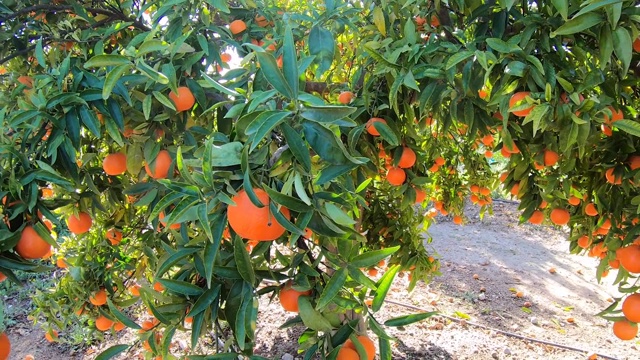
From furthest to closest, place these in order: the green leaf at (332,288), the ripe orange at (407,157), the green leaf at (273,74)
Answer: the ripe orange at (407,157) → the green leaf at (332,288) → the green leaf at (273,74)

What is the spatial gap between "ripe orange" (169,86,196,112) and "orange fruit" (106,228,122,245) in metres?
1.00

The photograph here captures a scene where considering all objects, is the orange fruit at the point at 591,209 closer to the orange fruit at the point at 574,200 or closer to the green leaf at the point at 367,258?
the orange fruit at the point at 574,200

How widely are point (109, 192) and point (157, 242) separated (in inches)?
9.5

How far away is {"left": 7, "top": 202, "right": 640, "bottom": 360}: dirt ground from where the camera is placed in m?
3.08

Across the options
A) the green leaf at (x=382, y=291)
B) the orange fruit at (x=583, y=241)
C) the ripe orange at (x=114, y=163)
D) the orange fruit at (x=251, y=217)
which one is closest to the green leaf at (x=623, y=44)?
the green leaf at (x=382, y=291)

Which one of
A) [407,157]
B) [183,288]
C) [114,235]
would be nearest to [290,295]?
[183,288]

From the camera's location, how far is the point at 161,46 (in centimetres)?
94

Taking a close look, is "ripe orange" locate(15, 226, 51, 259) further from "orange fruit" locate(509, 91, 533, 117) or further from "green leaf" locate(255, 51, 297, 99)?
"orange fruit" locate(509, 91, 533, 117)

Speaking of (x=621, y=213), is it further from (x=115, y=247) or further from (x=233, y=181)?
(x=115, y=247)

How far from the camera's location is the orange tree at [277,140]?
70 centimetres

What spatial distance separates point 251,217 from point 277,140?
208 millimetres

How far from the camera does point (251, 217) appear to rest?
675 mm

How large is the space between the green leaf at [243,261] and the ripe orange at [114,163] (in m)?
0.75

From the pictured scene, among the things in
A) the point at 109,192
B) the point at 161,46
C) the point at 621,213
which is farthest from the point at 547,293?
the point at 161,46
